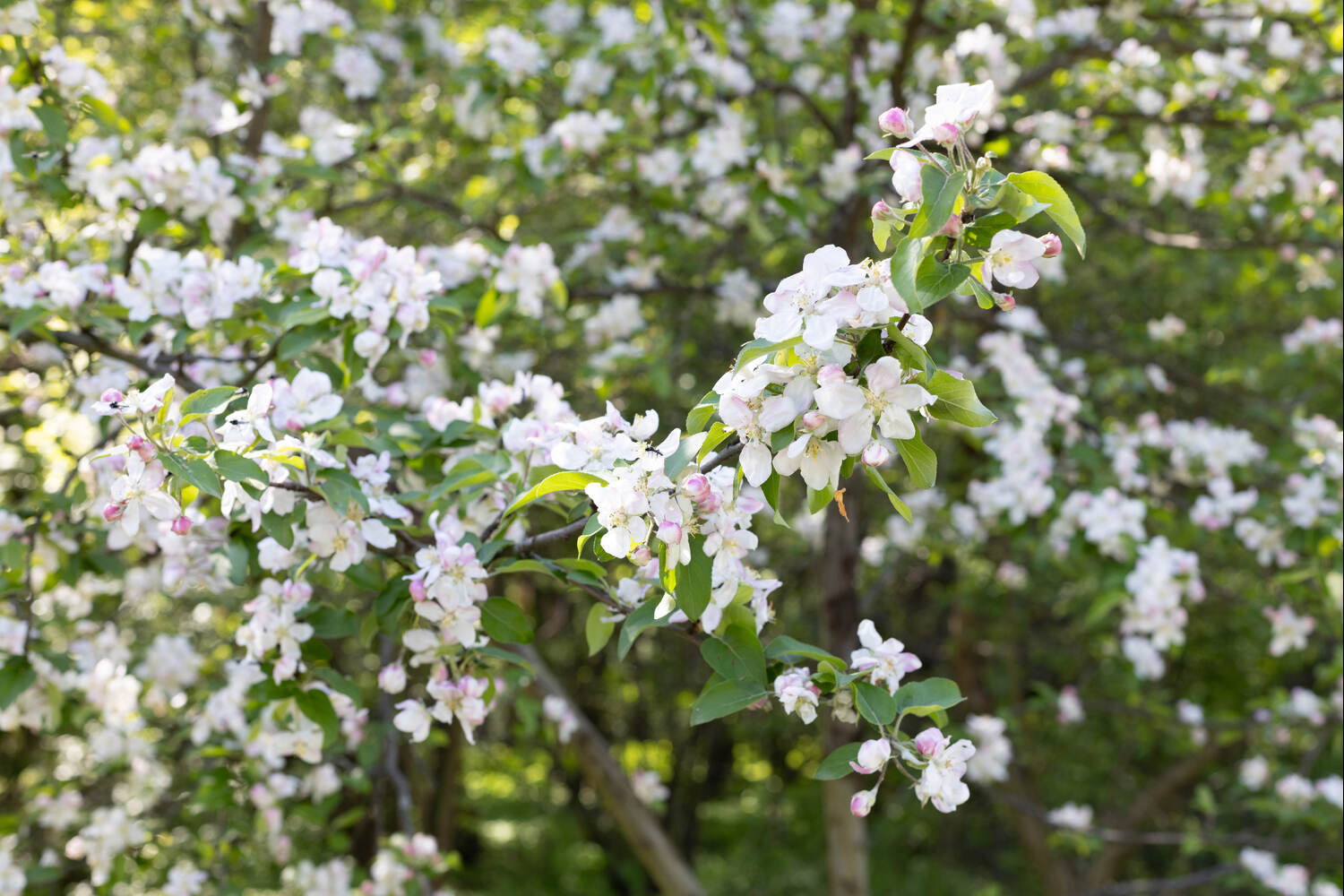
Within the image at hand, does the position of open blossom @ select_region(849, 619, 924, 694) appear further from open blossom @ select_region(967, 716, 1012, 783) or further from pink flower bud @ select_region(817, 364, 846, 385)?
open blossom @ select_region(967, 716, 1012, 783)

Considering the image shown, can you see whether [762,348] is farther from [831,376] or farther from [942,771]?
[942,771]

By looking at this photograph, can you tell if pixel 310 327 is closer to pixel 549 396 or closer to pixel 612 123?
pixel 549 396

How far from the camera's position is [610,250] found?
360 cm

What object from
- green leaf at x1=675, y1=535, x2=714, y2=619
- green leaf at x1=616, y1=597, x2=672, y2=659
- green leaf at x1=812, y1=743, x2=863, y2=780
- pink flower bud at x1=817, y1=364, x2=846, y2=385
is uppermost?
pink flower bud at x1=817, y1=364, x2=846, y2=385

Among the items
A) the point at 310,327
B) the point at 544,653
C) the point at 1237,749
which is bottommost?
the point at 544,653

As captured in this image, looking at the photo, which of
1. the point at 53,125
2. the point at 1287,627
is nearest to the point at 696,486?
the point at 53,125

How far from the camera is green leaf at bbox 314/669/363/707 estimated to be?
1.74 m

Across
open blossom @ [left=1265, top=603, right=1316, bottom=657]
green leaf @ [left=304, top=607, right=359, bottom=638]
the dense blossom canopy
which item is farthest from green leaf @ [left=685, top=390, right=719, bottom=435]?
open blossom @ [left=1265, top=603, right=1316, bottom=657]

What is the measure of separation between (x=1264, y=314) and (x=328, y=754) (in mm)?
4402

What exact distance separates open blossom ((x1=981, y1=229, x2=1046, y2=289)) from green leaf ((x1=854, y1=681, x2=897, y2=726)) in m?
0.54

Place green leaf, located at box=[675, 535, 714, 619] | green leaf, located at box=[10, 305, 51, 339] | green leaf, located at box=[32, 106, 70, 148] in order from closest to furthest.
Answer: green leaf, located at box=[675, 535, 714, 619], green leaf, located at box=[10, 305, 51, 339], green leaf, located at box=[32, 106, 70, 148]

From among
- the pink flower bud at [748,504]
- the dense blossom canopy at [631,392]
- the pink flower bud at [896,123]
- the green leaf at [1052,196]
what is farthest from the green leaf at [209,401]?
the green leaf at [1052,196]

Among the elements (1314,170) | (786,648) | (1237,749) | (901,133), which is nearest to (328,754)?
(786,648)

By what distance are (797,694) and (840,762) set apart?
10 cm
